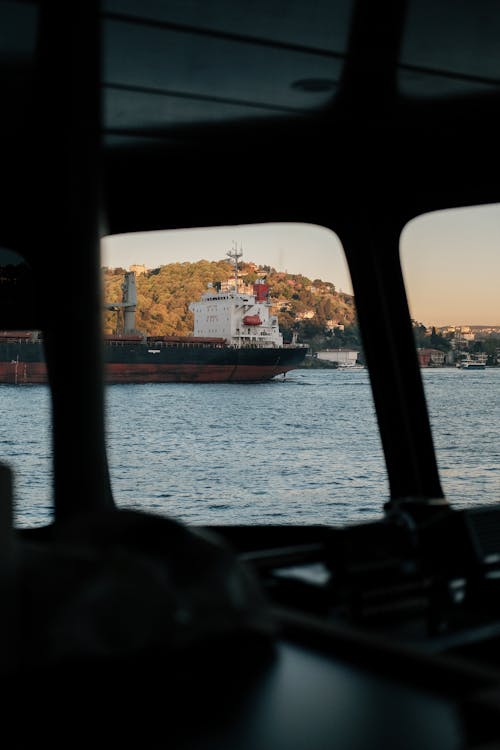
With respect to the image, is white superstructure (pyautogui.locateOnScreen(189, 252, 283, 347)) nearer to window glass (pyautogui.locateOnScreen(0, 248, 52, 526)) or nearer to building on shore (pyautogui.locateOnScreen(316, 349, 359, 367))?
window glass (pyautogui.locateOnScreen(0, 248, 52, 526))

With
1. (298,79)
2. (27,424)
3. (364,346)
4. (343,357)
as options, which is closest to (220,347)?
(343,357)

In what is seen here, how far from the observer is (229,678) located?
952 millimetres

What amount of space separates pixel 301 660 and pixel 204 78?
304cm

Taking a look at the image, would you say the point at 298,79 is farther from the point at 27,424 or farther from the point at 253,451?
the point at 27,424

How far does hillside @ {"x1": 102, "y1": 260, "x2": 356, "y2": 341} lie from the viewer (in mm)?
37469

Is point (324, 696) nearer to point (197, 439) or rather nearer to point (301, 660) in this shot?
point (301, 660)

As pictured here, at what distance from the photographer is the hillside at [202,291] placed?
37.5 metres

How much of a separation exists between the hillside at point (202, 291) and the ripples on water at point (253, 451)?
3.59m

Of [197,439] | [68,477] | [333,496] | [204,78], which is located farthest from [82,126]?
[197,439]

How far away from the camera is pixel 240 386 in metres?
41.1

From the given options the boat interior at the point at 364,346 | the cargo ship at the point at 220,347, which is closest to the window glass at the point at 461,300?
the cargo ship at the point at 220,347

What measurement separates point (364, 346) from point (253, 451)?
47.0 meters

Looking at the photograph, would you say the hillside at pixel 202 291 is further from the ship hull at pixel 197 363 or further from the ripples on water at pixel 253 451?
the ripples on water at pixel 253 451

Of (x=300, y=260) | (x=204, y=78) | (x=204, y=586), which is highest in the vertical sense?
(x=300, y=260)
